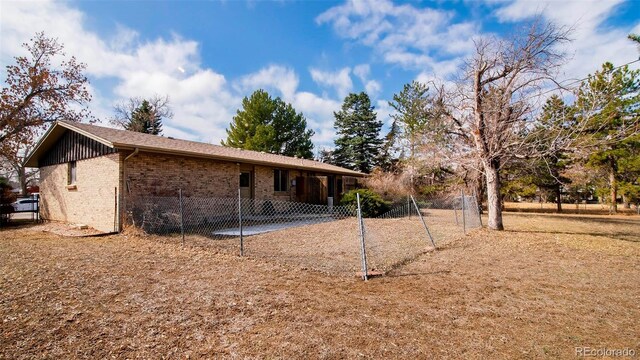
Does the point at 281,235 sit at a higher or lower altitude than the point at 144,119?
lower

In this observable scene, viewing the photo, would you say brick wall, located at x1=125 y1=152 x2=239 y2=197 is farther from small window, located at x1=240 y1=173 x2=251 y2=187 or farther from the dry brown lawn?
the dry brown lawn

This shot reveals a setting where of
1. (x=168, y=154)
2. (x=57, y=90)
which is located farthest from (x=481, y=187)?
(x=57, y=90)

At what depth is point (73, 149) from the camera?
463 inches

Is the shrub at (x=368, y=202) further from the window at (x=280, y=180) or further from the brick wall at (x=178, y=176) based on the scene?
the brick wall at (x=178, y=176)

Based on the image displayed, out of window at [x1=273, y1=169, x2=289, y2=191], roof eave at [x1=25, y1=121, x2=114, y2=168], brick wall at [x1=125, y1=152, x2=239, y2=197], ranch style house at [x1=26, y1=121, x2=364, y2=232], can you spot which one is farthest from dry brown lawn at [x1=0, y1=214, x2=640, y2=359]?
window at [x1=273, y1=169, x2=289, y2=191]

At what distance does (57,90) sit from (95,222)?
14.4 m

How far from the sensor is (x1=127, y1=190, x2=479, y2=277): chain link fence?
6074mm

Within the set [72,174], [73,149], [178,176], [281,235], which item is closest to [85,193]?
[72,174]

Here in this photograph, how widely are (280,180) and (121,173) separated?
771 centimetres

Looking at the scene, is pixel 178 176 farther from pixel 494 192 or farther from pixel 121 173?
pixel 494 192

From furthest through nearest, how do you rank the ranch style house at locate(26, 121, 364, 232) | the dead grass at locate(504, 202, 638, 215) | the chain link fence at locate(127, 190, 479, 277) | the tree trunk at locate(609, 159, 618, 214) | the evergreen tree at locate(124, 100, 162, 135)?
the evergreen tree at locate(124, 100, 162, 135), the dead grass at locate(504, 202, 638, 215), the tree trunk at locate(609, 159, 618, 214), the ranch style house at locate(26, 121, 364, 232), the chain link fence at locate(127, 190, 479, 277)

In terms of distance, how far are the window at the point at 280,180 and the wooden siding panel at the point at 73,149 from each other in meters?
7.43

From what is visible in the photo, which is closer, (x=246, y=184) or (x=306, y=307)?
(x=306, y=307)

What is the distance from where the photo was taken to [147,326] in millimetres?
3102
